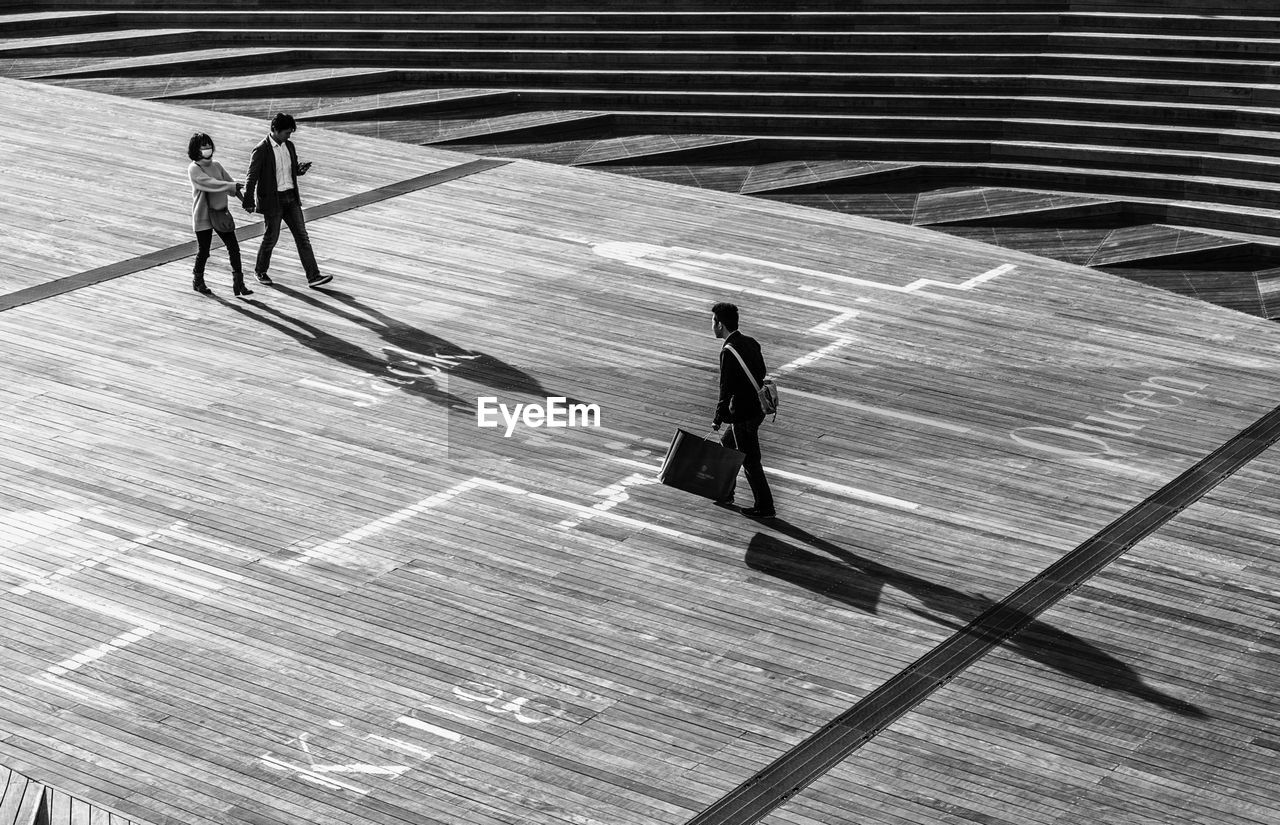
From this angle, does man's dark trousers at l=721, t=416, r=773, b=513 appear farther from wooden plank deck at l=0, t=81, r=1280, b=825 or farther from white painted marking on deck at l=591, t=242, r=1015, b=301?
white painted marking on deck at l=591, t=242, r=1015, b=301

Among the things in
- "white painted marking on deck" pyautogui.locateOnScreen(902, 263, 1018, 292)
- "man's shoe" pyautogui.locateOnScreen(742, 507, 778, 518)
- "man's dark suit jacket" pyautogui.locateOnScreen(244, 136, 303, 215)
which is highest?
"man's dark suit jacket" pyautogui.locateOnScreen(244, 136, 303, 215)

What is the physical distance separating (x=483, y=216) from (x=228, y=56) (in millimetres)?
8343

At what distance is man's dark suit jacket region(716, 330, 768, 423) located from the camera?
11.1 m

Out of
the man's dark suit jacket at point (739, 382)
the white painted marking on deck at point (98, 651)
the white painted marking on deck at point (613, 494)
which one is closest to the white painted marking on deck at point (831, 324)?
the white painted marking on deck at point (613, 494)

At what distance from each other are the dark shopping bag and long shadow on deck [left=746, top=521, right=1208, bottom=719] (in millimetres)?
545

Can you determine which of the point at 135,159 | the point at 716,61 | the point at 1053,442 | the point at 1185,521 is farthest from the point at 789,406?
the point at 135,159

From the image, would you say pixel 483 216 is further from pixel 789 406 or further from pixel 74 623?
pixel 74 623

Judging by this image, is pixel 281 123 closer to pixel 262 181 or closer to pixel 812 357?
pixel 262 181

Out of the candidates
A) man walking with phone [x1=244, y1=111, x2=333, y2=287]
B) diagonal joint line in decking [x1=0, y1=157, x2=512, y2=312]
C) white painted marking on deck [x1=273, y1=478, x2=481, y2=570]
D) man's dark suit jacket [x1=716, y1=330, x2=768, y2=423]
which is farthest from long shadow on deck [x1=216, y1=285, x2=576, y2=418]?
man's dark suit jacket [x1=716, y1=330, x2=768, y2=423]

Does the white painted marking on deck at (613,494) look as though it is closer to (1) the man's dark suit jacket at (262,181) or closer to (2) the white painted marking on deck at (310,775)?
(2) the white painted marking on deck at (310,775)

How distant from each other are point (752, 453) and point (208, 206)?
23.8ft

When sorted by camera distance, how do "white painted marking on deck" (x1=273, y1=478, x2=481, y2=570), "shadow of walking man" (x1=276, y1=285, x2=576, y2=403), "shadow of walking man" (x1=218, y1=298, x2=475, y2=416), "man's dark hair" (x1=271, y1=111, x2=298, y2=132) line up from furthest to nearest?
"man's dark hair" (x1=271, y1=111, x2=298, y2=132) < "shadow of walking man" (x1=276, y1=285, x2=576, y2=403) < "shadow of walking man" (x1=218, y1=298, x2=475, y2=416) < "white painted marking on deck" (x1=273, y1=478, x2=481, y2=570)

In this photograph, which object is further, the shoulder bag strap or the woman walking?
the woman walking

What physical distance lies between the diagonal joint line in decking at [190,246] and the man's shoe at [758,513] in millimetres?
8324
